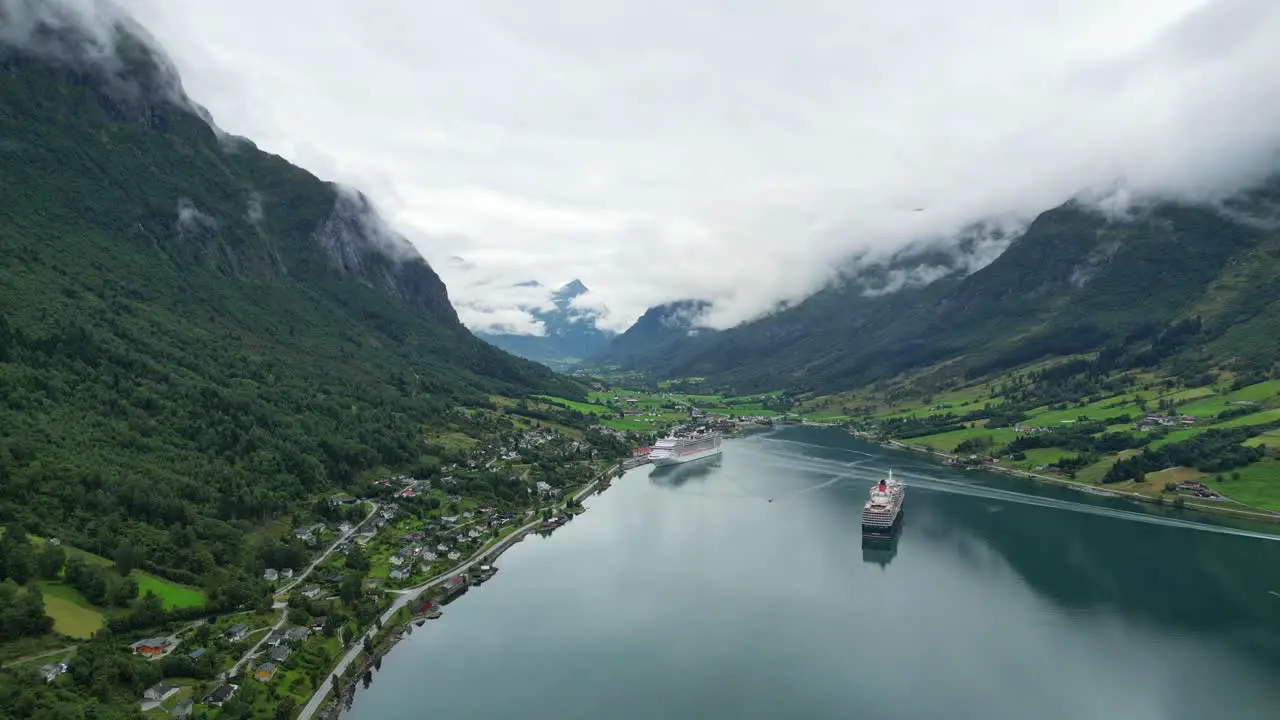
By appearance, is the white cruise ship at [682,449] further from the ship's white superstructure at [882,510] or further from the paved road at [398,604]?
the ship's white superstructure at [882,510]

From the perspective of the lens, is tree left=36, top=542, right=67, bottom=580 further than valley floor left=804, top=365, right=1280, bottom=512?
No

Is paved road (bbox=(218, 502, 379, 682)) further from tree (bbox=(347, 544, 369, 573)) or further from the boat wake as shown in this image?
the boat wake

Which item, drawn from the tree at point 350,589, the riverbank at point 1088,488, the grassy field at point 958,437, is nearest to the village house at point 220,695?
the tree at point 350,589

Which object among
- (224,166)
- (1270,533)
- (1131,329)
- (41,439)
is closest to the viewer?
(41,439)

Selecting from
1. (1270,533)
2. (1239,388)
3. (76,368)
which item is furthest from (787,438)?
(76,368)

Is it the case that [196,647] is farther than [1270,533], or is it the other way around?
[1270,533]

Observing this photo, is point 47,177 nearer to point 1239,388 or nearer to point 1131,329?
point 1239,388

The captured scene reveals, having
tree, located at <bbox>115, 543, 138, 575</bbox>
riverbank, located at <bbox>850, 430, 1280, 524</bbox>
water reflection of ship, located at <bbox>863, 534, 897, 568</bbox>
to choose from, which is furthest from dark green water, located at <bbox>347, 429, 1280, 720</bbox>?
tree, located at <bbox>115, 543, 138, 575</bbox>
